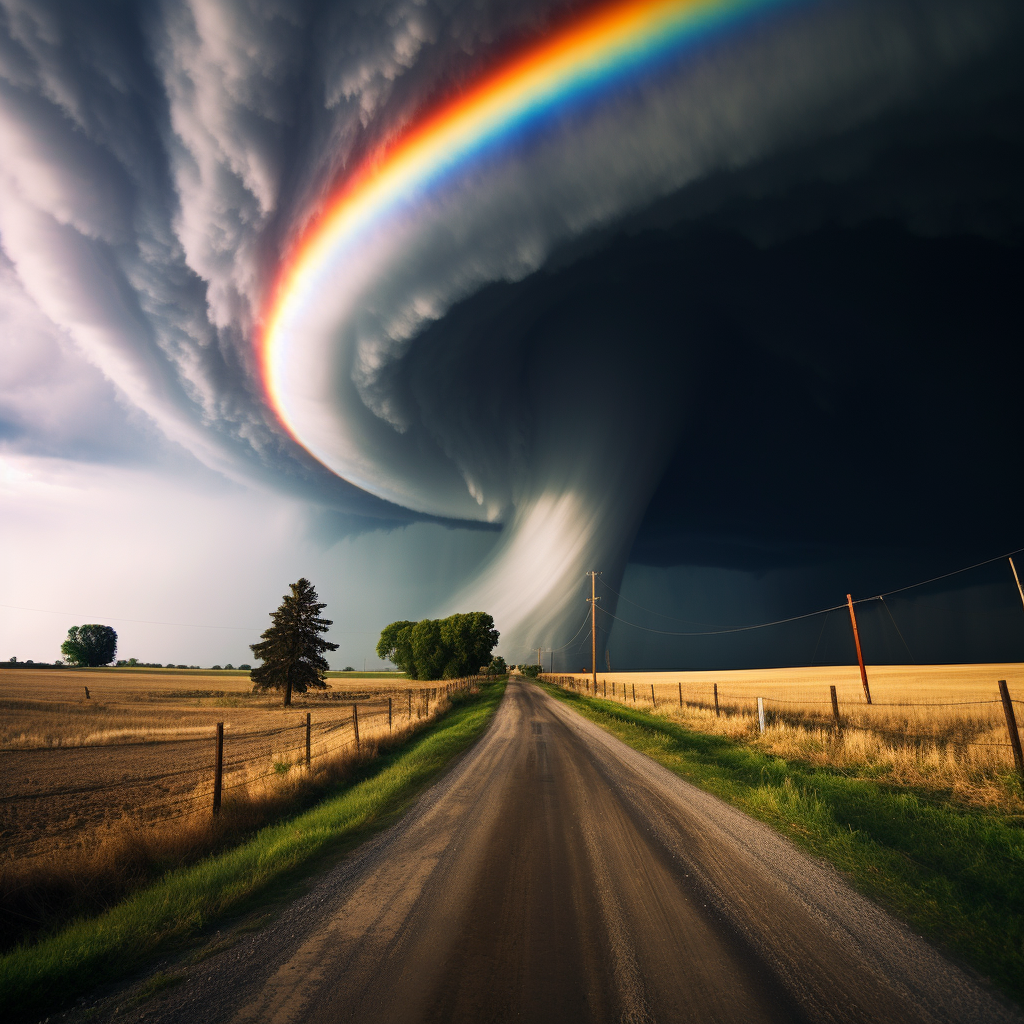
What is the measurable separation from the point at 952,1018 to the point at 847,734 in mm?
13122

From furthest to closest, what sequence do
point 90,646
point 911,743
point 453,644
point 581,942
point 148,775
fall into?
point 90,646 < point 453,644 < point 148,775 < point 911,743 < point 581,942

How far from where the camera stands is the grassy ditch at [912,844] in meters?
4.45

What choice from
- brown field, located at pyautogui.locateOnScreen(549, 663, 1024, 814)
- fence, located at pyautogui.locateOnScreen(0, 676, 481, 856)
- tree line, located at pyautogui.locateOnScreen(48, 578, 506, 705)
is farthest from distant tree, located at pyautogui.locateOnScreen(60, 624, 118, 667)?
brown field, located at pyautogui.locateOnScreen(549, 663, 1024, 814)

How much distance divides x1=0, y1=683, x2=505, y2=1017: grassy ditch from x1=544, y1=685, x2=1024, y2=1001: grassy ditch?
260 inches

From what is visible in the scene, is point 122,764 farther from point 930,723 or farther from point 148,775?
point 930,723

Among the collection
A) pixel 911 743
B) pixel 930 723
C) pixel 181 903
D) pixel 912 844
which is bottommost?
pixel 930 723

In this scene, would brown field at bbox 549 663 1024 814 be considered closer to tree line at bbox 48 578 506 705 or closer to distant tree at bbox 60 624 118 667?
tree line at bbox 48 578 506 705

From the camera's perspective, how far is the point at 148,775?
50.9ft

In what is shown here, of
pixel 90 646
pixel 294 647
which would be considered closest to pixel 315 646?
pixel 294 647

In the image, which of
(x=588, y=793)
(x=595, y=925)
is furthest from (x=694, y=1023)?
(x=588, y=793)

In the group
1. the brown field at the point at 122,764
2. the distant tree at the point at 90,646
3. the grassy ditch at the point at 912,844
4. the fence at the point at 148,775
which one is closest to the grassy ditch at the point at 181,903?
the fence at the point at 148,775

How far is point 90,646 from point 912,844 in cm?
18919

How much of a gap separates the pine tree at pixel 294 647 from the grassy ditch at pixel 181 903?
37160 mm

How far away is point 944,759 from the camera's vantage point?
10.8 meters
